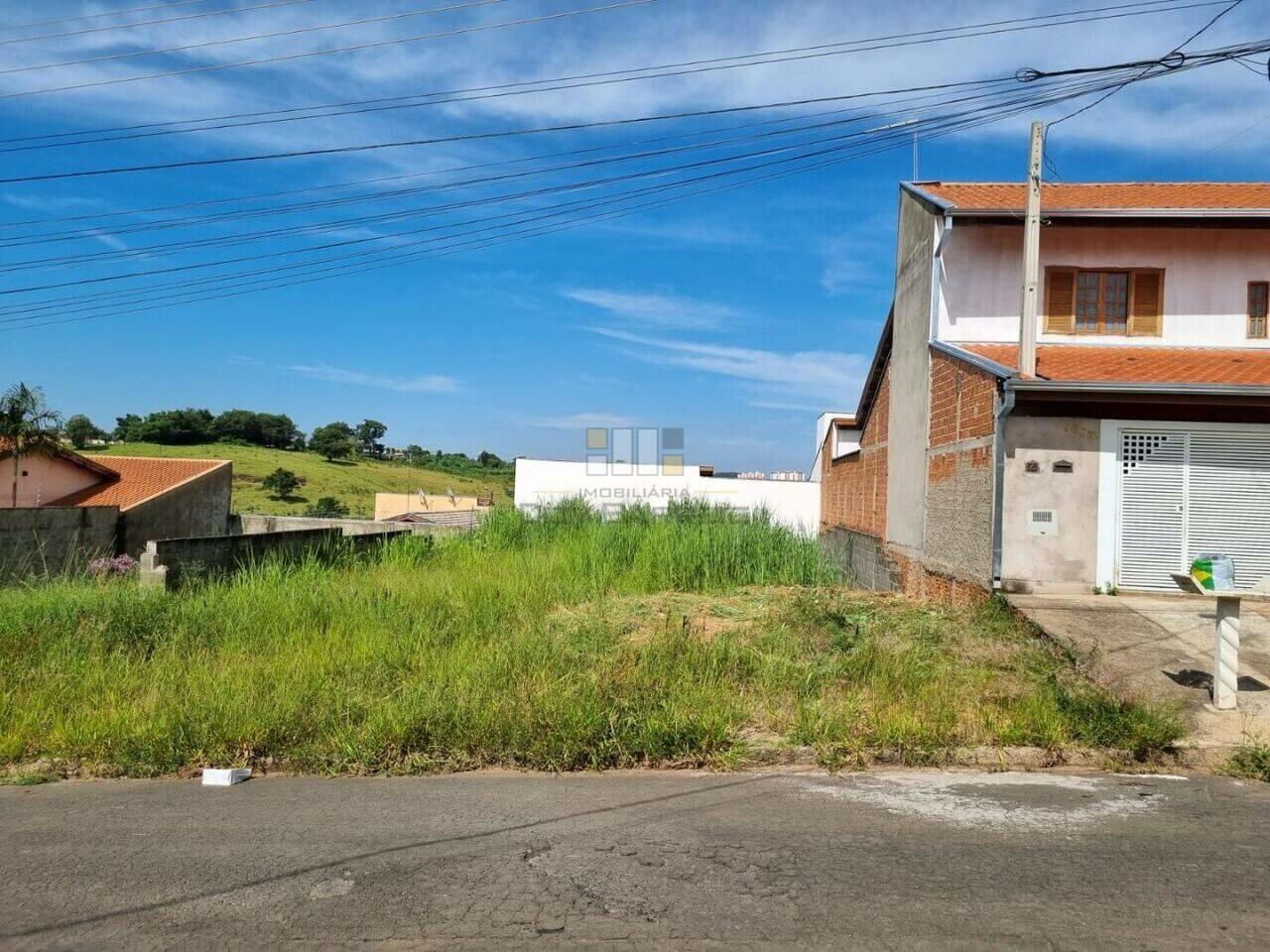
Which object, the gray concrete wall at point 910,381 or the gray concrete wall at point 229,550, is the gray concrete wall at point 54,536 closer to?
the gray concrete wall at point 229,550

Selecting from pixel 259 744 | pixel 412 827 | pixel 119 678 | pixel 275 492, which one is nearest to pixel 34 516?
pixel 119 678

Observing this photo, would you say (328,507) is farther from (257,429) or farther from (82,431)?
(257,429)

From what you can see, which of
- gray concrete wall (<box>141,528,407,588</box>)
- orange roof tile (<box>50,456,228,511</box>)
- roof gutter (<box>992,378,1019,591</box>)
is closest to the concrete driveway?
roof gutter (<box>992,378,1019,591</box>)

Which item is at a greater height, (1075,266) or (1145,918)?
(1075,266)

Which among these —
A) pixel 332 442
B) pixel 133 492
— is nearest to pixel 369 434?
pixel 332 442

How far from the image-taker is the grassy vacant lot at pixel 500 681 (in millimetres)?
5203

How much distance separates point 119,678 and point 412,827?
138 inches

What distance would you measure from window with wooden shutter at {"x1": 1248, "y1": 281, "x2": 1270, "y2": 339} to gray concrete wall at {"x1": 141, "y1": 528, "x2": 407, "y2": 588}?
15.6 metres

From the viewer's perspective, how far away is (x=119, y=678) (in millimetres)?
6328

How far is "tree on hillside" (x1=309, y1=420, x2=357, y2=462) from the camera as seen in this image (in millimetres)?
70375

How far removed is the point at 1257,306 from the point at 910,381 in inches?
227

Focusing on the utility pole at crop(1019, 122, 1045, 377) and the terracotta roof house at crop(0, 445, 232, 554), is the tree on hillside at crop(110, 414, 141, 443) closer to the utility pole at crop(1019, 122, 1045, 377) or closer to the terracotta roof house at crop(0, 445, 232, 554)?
the terracotta roof house at crop(0, 445, 232, 554)

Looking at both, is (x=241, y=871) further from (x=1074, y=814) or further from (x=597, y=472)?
(x=597, y=472)

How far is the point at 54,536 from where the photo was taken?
2106 cm
